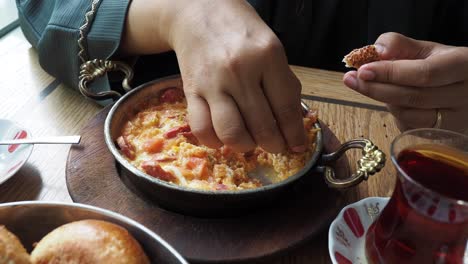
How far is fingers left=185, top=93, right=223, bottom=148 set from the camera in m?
0.66

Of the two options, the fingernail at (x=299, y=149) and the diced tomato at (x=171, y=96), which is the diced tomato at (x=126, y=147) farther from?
the fingernail at (x=299, y=149)

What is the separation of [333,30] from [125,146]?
0.80m

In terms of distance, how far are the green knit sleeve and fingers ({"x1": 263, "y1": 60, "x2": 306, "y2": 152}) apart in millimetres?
391

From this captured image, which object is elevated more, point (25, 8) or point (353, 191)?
point (25, 8)

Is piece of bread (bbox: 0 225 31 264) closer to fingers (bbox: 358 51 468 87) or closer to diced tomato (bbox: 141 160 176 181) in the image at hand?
diced tomato (bbox: 141 160 176 181)

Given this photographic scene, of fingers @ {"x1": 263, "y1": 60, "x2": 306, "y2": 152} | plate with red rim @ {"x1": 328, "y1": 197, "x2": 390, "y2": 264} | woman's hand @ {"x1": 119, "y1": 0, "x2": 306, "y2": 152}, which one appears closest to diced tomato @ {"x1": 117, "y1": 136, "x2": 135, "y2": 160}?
woman's hand @ {"x1": 119, "y1": 0, "x2": 306, "y2": 152}

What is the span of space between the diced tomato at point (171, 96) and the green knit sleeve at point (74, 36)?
0.13 meters

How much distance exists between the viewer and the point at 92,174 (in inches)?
27.5

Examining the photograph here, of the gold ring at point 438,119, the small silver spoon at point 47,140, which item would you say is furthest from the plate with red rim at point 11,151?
the gold ring at point 438,119

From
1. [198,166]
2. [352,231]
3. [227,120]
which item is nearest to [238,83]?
[227,120]

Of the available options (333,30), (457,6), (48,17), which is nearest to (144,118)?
(48,17)

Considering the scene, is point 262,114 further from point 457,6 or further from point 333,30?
point 457,6

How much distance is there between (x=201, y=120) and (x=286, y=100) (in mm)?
140

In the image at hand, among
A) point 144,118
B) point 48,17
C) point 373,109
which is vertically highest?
point 48,17
